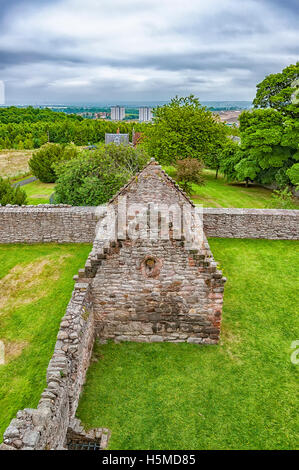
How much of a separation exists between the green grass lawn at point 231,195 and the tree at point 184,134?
3.41 m

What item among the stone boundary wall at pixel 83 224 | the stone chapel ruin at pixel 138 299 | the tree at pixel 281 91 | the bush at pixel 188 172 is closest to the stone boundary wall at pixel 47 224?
the stone boundary wall at pixel 83 224

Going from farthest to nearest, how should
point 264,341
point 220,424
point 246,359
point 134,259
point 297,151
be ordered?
point 297,151 → point 264,341 → point 246,359 → point 134,259 → point 220,424

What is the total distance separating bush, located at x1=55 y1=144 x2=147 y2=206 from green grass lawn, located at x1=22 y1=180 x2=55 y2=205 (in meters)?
8.25

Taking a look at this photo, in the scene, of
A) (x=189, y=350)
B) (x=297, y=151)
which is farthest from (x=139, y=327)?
(x=297, y=151)

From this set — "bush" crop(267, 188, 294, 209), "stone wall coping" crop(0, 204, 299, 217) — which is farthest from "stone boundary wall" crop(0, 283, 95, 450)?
"bush" crop(267, 188, 294, 209)

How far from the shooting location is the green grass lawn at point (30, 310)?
25.6ft

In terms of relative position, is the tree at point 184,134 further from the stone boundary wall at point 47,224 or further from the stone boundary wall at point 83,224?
the stone boundary wall at point 47,224

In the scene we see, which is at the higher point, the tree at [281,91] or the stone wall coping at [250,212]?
the tree at [281,91]

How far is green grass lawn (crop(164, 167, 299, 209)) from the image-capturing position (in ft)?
88.7

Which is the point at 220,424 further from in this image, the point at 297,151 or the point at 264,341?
the point at 297,151

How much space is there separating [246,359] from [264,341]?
110cm

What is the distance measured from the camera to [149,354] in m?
8.82

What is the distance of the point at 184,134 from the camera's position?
30.3 m

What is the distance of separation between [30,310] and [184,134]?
2458 cm
